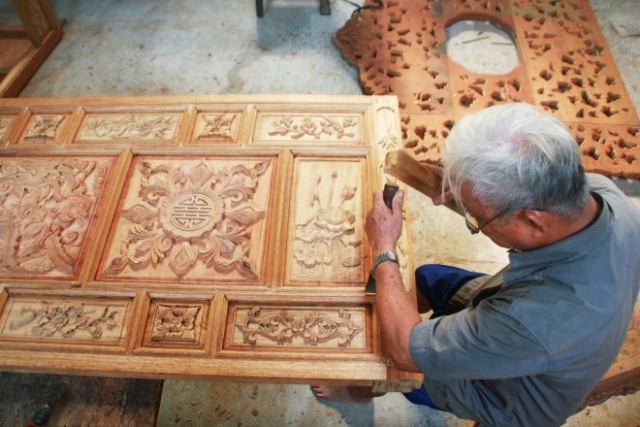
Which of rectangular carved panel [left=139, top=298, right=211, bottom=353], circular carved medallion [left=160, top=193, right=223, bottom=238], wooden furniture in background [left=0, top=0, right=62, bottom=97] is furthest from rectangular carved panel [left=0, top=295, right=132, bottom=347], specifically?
wooden furniture in background [left=0, top=0, right=62, bottom=97]

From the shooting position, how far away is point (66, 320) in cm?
186

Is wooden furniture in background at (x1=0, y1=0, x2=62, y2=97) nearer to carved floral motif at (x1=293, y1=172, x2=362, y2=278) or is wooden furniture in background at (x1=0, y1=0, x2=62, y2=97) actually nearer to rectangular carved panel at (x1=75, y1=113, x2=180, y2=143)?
rectangular carved panel at (x1=75, y1=113, x2=180, y2=143)

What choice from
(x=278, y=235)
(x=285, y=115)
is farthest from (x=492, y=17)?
(x=278, y=235)

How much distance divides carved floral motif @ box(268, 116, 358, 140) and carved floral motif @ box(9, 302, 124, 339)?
1254 mm

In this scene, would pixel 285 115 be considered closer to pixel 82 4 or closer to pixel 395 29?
pixel 395 29

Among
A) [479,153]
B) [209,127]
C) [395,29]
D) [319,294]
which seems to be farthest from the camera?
[395,29]

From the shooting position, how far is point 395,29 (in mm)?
3881

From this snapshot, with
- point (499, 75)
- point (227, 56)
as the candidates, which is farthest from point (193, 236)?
point (499, 75)

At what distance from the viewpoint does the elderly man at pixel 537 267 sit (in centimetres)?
126

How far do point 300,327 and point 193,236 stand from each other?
711mm

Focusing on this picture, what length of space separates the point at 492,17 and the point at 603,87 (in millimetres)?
1205

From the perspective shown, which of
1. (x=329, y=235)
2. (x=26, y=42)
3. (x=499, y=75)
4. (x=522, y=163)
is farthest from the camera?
(x=26, y=42)

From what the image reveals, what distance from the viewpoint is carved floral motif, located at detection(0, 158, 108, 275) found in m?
2.03

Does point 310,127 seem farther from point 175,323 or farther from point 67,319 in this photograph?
point 67,319
